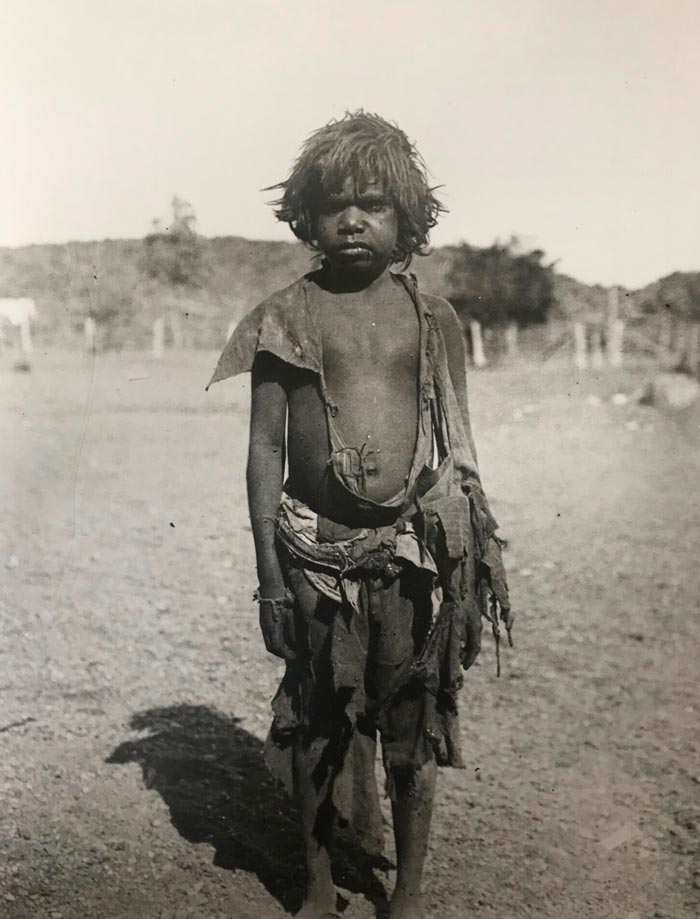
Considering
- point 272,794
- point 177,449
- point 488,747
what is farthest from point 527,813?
point 177,449

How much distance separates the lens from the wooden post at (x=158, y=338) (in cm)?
989

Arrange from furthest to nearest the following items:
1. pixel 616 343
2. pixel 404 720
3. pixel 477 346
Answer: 1. pixel 477 346
2. pixel 616 343
3. pixel 404 720

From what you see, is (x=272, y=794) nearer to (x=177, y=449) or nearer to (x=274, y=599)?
(x=274, y=599)

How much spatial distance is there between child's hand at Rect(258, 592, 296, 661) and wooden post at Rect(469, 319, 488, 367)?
27.7 ft

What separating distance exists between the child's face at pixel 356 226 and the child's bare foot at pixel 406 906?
170cm

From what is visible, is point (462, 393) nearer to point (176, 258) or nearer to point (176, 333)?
point (176, 258)

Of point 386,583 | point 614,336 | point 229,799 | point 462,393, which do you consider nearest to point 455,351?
point 462,393

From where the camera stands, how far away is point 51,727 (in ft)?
12.8

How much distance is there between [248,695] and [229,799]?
86 cm

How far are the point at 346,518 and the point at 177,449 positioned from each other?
6206mm

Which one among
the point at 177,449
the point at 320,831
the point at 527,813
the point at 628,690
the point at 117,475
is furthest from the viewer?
the point at 177,449

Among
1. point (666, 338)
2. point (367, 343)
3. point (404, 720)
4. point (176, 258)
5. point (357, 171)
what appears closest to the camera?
point (357, 171)

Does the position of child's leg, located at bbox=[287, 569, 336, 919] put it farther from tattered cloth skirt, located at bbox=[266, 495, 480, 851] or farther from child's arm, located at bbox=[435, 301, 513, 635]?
child's arm, located at bbox=[435, 301, 513, 635]

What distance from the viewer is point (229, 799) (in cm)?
339
